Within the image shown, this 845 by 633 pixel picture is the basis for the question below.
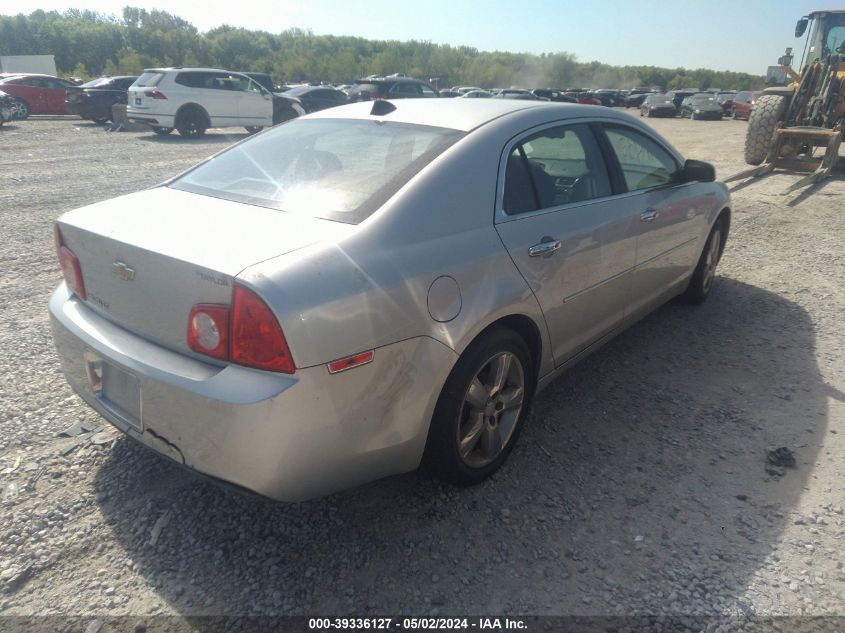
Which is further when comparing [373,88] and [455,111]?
[373,88]

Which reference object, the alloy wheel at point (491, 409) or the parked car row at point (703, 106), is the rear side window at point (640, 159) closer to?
the alloy wheel at point (491, 409)

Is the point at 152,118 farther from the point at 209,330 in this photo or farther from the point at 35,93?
the point at 209,330

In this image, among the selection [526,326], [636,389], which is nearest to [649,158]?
[636,389]

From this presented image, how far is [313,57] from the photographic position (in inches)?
3150

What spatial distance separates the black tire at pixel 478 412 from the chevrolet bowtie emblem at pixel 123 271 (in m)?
1.26

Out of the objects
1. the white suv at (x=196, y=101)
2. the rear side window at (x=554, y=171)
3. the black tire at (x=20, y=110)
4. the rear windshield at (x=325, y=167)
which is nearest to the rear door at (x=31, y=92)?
the black tire at (x=20, y=110)

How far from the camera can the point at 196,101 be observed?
54.3 ft

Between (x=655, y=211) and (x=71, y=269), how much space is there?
3185mm

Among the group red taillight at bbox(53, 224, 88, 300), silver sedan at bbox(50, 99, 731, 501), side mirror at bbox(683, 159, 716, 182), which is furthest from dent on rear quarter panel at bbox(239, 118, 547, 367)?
side mirror at bbox(683, 159, 716, 182)

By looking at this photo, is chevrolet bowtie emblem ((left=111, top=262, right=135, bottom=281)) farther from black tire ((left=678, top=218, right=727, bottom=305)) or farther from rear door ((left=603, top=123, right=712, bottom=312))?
black tire ((left=678, top=218, right=727, bottom=305))

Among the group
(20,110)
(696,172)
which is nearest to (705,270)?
(696,172)

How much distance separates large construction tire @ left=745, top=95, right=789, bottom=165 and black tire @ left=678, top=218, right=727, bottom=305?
25.0ft

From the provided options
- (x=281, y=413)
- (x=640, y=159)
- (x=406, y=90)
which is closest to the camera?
(x=281, y=413)

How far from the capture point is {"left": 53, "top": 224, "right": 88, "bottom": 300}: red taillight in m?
2.59
